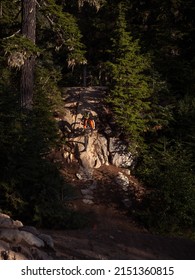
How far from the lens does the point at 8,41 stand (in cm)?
1240

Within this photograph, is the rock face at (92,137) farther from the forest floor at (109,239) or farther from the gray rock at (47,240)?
the gray rock at (47,240)

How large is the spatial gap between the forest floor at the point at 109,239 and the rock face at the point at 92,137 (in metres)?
0.78

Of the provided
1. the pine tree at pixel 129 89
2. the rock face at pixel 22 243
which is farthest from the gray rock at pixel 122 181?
the rock face at pixel 22 243

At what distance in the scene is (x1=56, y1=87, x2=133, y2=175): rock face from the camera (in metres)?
14.5

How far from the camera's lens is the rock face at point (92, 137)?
14.5m

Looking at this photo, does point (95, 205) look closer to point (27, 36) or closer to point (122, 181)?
point (122, 181)

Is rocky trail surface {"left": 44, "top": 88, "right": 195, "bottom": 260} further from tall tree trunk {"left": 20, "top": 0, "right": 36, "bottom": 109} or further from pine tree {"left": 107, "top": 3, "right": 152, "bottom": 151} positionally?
tall tree trunk {"left": 20, "top": 0, "right": 36, "bottom": 109}

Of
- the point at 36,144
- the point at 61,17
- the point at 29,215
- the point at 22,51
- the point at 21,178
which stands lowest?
the point at 29,215

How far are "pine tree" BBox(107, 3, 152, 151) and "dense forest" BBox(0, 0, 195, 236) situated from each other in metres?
0.04

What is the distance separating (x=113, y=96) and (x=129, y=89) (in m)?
0.71

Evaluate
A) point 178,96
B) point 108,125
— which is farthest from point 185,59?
point 108,125

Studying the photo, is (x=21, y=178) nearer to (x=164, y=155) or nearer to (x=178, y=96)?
(x=164, y=155)

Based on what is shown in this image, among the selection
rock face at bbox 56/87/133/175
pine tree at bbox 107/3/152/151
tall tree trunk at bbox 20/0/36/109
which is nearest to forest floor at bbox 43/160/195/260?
rock face at bbox 56/87/133/175

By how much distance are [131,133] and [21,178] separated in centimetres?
592
